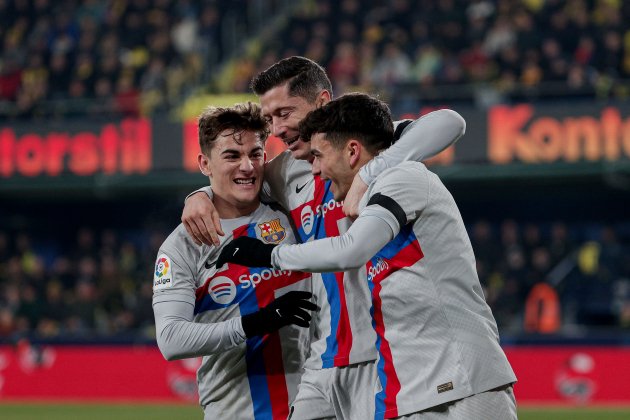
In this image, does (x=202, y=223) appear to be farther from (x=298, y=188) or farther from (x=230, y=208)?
(x=298, y=188)

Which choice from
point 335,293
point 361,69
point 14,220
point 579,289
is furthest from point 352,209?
point 14,220

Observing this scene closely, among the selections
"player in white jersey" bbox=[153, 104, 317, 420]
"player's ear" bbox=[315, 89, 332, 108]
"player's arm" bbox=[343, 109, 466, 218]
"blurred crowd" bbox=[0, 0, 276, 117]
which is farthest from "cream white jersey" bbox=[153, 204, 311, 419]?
"blurred crowd" bbox=[0, 0, 276, 117]

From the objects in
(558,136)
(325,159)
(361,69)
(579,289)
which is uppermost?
(361,69)

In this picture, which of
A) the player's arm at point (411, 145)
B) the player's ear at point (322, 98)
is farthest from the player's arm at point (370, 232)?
the player's ear at point (322, 98)

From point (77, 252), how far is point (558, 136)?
8.35m

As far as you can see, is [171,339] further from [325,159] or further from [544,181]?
[544,181]

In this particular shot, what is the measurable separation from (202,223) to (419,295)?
3.43 ft

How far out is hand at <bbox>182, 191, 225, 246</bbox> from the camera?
14.9 ft

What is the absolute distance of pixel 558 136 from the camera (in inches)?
631

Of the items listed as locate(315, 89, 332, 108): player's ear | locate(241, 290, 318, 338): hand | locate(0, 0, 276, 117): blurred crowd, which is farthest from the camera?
locate(0, 0, 276, 117): blurred crowd

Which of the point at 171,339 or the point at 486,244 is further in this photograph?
the point at 486,244

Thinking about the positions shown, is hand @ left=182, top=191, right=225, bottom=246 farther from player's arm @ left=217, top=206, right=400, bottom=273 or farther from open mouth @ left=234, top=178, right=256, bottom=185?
player's arm @ left=217, top=206, right=400, bottom=273

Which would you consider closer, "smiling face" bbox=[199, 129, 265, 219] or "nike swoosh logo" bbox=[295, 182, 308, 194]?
"smiling face" bbox=[199, 129, 265, 219]

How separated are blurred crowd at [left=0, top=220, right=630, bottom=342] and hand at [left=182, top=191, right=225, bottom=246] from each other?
32.9 feet
